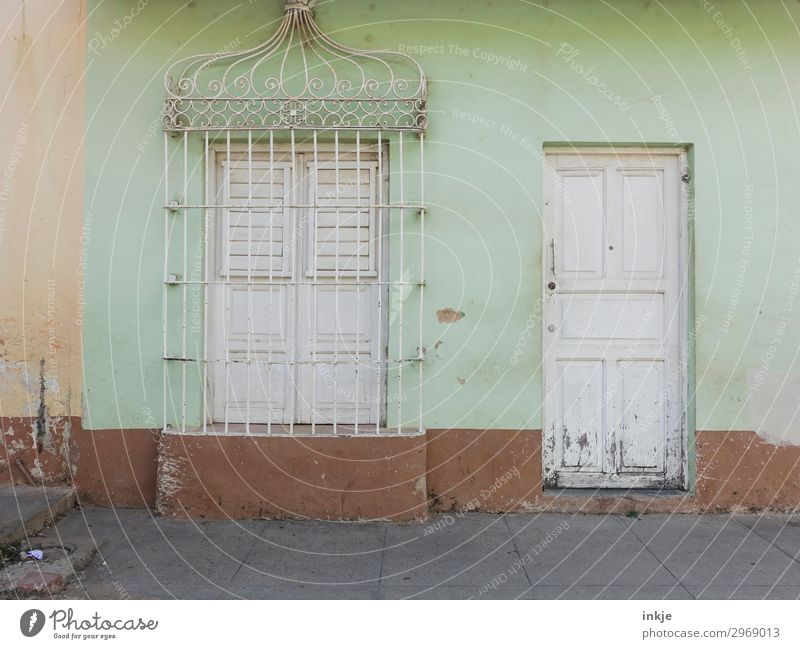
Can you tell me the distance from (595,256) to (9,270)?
150 inches

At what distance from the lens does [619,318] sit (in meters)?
4.95

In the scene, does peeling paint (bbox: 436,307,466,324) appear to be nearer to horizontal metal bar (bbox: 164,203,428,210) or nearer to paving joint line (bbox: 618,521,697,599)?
horizontal metal bar (bbox: 164,203,428,210)

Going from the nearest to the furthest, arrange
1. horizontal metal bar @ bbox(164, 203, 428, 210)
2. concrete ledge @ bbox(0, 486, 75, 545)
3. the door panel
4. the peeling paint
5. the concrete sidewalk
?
the concrete sidewalk < concrete ledge @ bbox(0, 486, 75, 545) < horizontal metal bar @ bbox(164, 203, 428, 210) < the peeling paint < the door panel

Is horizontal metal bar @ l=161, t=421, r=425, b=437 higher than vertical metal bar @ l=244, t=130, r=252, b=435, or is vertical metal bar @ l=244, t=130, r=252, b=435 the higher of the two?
vertical metal bar @ l=244, t=130, r=252, b=435

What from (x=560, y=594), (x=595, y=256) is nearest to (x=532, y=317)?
(x=595, y=256)

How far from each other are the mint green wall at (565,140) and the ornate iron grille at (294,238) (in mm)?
183

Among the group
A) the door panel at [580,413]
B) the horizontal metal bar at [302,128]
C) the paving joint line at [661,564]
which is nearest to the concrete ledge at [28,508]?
the horizontal metal bar at [302,128]

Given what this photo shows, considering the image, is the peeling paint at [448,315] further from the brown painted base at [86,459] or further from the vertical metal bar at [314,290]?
the brown painted base at [86,459]

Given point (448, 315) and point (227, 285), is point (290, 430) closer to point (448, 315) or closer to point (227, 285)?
point (227, 285)

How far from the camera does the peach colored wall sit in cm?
489

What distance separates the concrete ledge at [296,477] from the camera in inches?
183

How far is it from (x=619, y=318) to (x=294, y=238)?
2172 mm

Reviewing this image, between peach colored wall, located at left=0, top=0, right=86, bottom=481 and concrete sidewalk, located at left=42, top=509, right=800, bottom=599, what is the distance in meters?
0.77

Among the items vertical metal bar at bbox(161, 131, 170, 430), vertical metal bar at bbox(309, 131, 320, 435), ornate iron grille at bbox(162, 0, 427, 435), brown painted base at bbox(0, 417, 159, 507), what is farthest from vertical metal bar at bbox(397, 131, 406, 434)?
brown painted base at bbox(0, 417, 159, 507)
